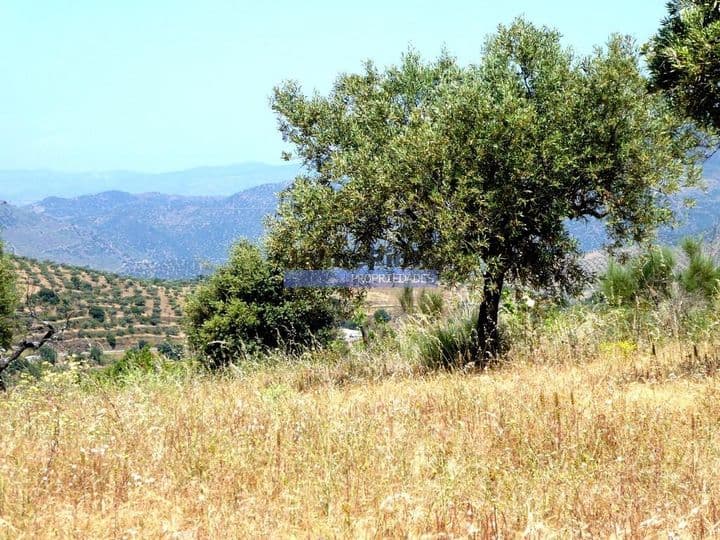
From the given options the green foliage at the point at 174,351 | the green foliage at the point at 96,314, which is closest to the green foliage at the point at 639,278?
the green foliage at the point at 174,351

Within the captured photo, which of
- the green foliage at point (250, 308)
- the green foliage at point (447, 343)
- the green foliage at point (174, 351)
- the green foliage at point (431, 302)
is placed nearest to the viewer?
the green foliage at point (447, 343)

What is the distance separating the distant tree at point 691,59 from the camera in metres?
8.38

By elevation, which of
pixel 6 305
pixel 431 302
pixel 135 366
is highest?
pixel 431 302

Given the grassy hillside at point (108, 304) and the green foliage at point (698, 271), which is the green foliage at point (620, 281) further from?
the grassy hillside at point (108, 304)

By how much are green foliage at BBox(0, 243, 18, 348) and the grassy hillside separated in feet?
326

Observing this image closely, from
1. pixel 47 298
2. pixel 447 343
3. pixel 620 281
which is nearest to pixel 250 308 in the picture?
pixel 447 343

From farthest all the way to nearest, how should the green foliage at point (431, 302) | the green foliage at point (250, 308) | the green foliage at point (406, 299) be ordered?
the green foliage at point (250, 308) → the green foliage at point (406, 299) → the green foliage at point (431, 302)

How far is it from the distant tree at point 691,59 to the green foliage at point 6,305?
108 ft

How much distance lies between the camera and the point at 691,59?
27.7 feet

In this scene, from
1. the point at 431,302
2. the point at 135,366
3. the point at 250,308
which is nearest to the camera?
the point at 135,366

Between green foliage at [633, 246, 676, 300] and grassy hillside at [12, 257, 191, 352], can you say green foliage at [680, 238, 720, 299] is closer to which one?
green foliage at [633, 246, 676, 300]

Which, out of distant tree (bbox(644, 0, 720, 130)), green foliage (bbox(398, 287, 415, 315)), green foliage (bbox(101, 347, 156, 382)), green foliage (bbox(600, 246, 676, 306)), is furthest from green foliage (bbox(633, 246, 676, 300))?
green foliage (bbox(101, 347, 156, 382))

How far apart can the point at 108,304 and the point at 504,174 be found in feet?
575

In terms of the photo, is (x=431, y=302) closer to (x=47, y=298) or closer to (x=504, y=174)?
(x=504, y=174)
